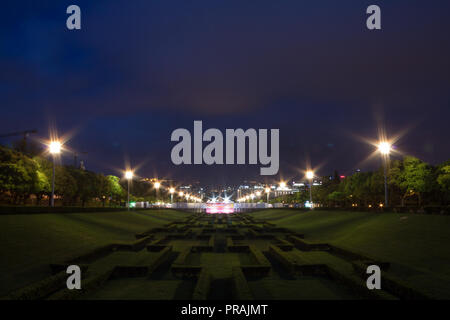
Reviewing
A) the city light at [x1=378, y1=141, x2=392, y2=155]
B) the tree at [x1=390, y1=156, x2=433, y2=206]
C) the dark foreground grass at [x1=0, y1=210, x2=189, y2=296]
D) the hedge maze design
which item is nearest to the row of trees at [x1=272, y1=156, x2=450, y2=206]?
the tree at [x1=390, y1=156, x2=433, y2=206]

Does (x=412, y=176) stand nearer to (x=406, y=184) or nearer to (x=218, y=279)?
(x=406, y=184)

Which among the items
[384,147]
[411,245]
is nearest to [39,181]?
[384,147]

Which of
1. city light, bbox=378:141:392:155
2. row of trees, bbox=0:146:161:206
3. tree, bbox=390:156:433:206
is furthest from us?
tree, bbox=390:156:433:206

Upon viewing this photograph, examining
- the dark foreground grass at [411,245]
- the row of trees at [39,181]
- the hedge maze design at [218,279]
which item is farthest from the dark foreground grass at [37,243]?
the row of trees at [39,181]

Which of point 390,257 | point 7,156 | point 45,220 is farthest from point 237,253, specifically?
point 7,156

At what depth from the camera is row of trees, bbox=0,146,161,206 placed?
160ft

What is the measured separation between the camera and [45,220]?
A: 26.4 meters

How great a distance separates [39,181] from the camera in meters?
53.8

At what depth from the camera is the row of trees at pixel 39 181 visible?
160 feet

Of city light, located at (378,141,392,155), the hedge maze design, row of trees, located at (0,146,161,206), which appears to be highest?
city light, located at (378,141,392,155)

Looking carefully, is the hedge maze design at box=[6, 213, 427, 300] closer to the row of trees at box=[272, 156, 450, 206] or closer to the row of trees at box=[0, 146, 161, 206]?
the row of trees at box=[0, 146, 161, 206]

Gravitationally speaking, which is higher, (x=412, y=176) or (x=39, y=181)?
(x=412, y=176)

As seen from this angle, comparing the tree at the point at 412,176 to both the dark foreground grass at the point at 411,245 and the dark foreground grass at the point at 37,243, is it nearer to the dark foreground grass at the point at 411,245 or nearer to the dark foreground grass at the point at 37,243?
the dark foreground grass at the point at 411,245
